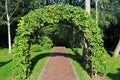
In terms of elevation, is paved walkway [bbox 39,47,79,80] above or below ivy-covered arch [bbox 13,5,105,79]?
below

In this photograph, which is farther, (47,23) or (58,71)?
(58,71)

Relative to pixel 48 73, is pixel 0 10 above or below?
above

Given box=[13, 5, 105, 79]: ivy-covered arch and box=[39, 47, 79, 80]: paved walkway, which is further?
box=[39, 47, 79, 80]: paved walkway

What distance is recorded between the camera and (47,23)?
16.8m

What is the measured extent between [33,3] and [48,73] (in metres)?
20.4

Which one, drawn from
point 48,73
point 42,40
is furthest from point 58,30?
point 48,73

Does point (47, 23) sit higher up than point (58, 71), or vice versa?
point (47, 23)

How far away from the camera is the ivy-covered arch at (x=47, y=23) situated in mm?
16062

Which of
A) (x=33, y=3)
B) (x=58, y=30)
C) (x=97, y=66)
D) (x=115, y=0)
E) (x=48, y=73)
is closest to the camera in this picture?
(x=97, y=66)

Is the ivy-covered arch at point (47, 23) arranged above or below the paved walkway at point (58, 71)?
above

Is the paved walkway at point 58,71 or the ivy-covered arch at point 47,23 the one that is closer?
the ivy-covered arch at point 47,23

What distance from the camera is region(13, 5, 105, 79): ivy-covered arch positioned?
1606cm

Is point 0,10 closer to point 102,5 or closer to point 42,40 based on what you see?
point 42,40

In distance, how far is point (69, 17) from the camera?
16.6 meters
